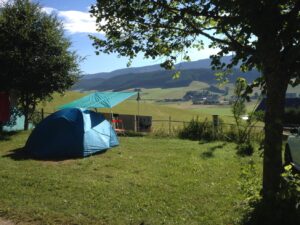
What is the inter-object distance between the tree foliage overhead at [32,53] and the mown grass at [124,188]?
17.0 ft

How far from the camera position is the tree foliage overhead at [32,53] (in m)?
18.7

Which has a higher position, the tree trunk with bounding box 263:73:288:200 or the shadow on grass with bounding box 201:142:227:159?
the tree trunk with bounding box 263:73:288:200

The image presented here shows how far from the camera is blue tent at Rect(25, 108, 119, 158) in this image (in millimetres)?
13461

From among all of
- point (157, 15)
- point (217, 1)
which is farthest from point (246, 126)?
point (217, 1)

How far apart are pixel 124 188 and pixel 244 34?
4.58 metres

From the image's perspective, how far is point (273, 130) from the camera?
19.7 ft

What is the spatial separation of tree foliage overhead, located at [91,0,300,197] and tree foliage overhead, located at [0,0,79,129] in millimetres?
12268

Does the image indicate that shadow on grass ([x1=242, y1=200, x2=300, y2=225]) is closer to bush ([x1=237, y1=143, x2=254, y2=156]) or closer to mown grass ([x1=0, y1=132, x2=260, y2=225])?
mown grass ([x1=0, y1=132, x2=260, y2=225])

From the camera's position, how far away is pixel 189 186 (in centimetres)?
952

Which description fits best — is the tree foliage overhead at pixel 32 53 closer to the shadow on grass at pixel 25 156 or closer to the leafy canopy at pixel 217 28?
the shadow on grass at pixel 25 156

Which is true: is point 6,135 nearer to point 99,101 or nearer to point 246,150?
point 99,101

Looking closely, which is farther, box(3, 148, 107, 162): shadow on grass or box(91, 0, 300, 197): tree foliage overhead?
box(3, 148, 107, 162): shadow on grass

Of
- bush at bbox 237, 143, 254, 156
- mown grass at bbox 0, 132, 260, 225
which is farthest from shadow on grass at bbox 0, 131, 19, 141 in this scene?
bush at bbox 237, 143, 254, 156

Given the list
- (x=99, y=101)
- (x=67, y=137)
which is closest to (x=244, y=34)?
(x=67, y=137)
